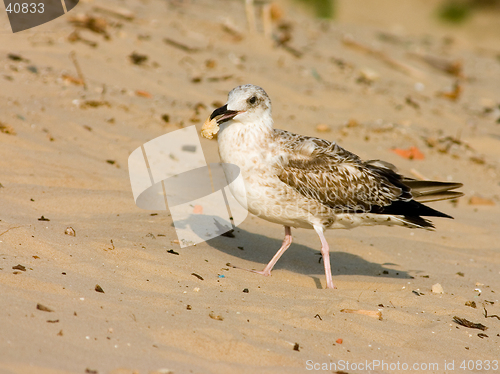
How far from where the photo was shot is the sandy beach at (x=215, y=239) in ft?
12.1

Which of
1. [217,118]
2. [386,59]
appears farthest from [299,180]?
[386,59]

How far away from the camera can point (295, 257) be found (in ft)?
20.8

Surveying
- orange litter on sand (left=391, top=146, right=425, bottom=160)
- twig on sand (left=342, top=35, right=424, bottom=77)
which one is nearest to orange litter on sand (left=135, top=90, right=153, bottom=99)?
orange litter on sand (left=391, top=146, right=425, bottom=160)

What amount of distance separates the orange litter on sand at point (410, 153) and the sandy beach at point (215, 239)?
1.3 inches

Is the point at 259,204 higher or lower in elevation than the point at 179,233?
higher

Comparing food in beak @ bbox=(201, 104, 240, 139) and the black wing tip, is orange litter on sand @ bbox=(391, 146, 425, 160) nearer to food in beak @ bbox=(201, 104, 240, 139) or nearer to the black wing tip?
the black wing tip

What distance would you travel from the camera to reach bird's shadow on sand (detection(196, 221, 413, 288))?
6039mm

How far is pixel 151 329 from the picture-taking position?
3.67 m

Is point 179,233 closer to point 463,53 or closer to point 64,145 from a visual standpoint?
point 64,145

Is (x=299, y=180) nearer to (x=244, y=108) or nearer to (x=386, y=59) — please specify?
(x=244, y=108)

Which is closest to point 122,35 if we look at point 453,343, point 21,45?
point 21,45

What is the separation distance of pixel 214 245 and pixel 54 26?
697cm

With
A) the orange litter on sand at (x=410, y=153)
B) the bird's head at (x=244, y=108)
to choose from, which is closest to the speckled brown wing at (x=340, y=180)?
the bird's head at (x=244, y=108)

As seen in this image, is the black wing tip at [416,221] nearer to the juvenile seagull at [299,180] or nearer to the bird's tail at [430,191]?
the juvenile seagull at [299,180]
